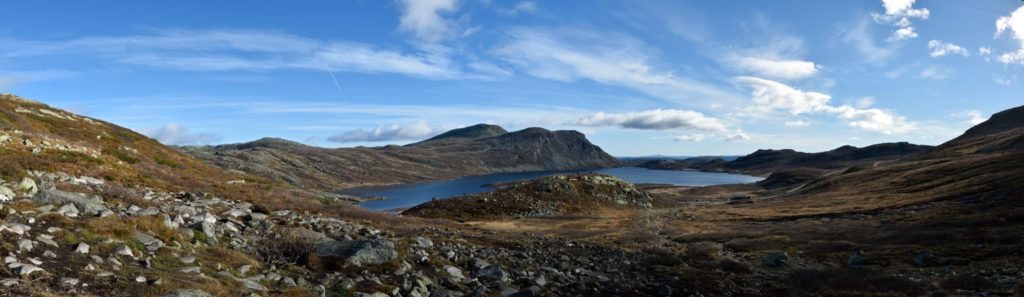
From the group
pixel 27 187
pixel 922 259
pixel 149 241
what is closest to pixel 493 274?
pixel 149 241

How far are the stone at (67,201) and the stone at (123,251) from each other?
532cm

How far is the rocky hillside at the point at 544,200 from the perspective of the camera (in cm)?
8250

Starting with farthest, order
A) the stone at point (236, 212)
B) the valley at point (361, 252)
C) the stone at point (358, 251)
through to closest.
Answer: the stone at point (236, 212), the stone at point (358, 251), the valley at point (361, 252)

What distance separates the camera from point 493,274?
19.5 m

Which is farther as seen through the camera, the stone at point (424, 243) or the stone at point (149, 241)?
the stone at point (424, 243)

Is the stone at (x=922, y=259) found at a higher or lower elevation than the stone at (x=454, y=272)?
lower

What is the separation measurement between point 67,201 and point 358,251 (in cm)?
1120

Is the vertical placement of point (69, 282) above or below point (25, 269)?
below

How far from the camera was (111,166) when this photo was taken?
29.7m

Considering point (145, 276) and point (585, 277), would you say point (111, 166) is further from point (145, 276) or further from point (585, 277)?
point (585, 277)

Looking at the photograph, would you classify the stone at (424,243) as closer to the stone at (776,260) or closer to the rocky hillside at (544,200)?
the stone at (776,260)

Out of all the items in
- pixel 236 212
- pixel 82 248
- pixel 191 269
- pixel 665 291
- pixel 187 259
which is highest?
pixel 82 248

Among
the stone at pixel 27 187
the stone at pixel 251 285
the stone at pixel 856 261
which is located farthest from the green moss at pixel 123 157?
the stone at pixel 856 261

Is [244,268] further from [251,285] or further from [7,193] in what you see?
[7,193]
